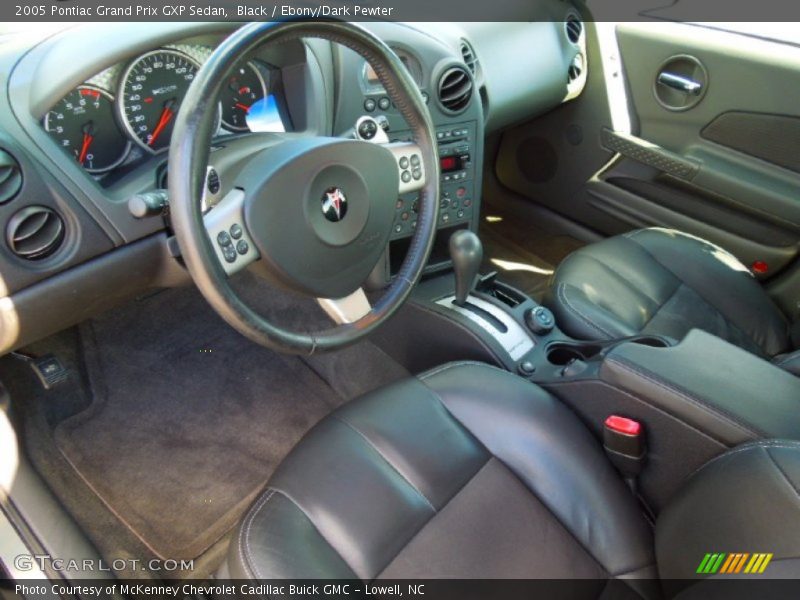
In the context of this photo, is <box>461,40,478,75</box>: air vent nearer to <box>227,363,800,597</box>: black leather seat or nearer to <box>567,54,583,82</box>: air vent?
<box>567,54,583,82</box>: air vent

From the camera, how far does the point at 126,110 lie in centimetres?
123

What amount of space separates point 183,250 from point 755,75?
1693 millimetres

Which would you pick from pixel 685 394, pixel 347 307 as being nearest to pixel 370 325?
pixel 347 307

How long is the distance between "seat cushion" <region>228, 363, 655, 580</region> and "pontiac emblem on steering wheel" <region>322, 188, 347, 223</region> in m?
0.36

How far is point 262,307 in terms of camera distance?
1.99 metres

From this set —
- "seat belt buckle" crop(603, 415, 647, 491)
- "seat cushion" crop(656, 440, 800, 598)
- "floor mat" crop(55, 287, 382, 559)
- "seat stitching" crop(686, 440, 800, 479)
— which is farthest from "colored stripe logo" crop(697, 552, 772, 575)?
"floor mat" crop(55, 287, 382, 559)

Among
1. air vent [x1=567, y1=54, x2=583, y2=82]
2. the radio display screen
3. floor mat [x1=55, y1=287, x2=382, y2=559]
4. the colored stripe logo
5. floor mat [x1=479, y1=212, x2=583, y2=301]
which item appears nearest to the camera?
the colored stripe logo

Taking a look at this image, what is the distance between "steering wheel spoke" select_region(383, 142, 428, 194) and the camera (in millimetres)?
1203

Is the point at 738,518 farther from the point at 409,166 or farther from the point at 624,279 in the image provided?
the point at 624,279

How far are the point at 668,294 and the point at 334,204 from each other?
3.48 ft

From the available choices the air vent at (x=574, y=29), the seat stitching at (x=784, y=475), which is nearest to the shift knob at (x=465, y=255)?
the seat stitching at (x=784, y=475)

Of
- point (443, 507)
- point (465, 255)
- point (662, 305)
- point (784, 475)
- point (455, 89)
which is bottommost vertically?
point (662, 305)

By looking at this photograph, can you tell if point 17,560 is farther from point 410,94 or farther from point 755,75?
point 755,75

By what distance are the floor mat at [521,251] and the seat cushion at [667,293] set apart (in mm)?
588
